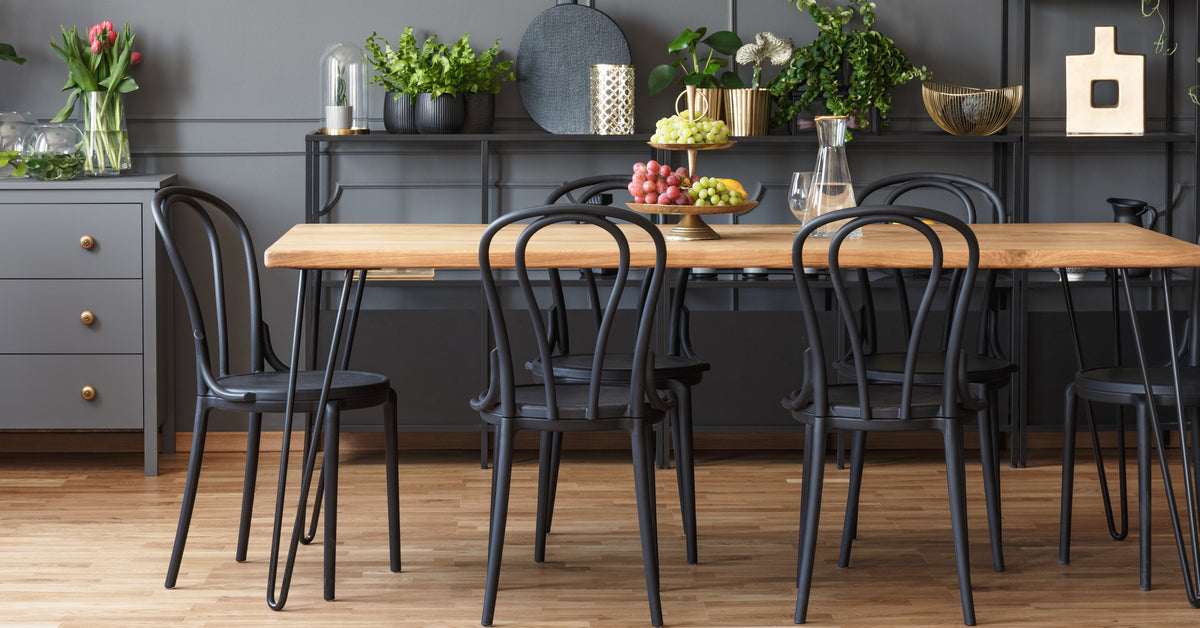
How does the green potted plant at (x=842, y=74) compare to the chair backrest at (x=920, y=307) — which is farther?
the green potted plant at (x=842, y=74)

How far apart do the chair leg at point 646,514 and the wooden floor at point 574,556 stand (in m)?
0.08

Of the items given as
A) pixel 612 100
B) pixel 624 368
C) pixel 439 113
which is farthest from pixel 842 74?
pixel 624 368

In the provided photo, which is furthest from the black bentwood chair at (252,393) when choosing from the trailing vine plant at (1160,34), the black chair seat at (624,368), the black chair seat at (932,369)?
the trailing vine plant at (1160,34)

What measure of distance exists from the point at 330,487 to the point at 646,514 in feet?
2.23

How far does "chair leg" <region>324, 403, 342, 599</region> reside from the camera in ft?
8.34

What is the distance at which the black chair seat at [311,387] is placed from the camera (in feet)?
8.34

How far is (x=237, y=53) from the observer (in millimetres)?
4008

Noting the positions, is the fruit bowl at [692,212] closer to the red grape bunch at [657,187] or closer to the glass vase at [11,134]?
the red grape bunch at [657,187]

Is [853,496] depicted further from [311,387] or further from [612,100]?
[612,100]

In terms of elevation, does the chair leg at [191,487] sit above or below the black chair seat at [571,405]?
below

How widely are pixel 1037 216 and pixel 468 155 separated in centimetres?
190

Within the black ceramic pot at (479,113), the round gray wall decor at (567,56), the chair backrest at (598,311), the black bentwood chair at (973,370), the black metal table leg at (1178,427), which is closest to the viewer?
the black metal table leg at (1178,427)

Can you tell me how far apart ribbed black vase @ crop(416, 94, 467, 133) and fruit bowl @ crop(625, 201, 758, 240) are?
1.29 metres

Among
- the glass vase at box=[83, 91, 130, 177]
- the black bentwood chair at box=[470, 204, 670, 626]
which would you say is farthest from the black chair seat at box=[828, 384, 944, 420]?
the glass vase at box=[83, 91, 130, 177]
